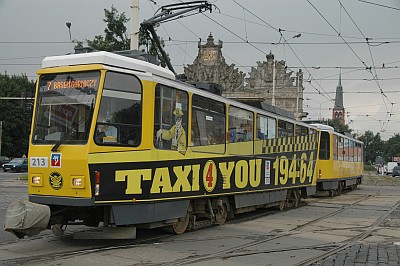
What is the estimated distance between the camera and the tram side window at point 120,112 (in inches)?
353

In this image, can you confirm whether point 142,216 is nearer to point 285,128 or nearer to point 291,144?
point 285,128

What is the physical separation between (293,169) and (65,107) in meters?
9.97

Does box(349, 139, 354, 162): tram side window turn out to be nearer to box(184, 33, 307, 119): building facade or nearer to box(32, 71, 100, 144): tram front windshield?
→ box(32, 71, 100, 144): tram front windshield

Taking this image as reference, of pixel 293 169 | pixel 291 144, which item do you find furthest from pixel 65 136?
pixel 293 169

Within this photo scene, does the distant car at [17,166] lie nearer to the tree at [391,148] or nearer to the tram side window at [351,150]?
the tram side window at [351,150]

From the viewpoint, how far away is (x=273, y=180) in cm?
1544

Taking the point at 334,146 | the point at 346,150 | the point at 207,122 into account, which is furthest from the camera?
the point at 346,150

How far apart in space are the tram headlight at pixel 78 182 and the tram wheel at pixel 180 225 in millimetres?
2642

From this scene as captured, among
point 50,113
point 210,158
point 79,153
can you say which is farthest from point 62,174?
point 210,158

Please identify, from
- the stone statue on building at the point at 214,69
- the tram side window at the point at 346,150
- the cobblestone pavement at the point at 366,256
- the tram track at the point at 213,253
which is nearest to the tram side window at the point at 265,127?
the tram track at the point at 213,253

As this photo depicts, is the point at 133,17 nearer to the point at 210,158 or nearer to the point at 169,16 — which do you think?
the point at 169,16

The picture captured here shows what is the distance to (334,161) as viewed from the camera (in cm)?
2400

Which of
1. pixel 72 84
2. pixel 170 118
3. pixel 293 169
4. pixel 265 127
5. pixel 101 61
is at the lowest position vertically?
pixel 293 169

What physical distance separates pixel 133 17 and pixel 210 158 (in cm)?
718
